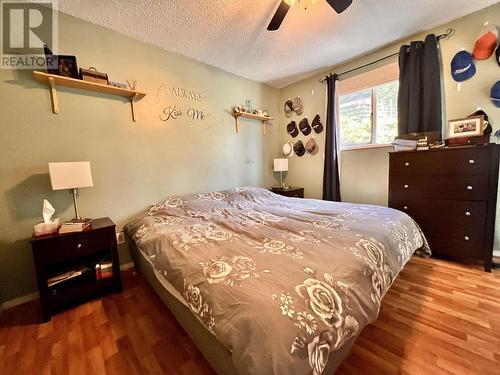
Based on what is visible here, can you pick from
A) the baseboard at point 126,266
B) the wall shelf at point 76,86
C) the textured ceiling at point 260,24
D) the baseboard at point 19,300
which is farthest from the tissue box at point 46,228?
the textured ceiling at point 260,24

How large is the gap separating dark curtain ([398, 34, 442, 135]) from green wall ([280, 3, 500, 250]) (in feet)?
0.45

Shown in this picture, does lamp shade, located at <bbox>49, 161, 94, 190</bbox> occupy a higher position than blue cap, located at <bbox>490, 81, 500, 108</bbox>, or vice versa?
blue cap, located at <bbox>490, 81, 500, 108</bbox>

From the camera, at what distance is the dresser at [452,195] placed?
1882 mm

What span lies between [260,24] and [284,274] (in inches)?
90.9

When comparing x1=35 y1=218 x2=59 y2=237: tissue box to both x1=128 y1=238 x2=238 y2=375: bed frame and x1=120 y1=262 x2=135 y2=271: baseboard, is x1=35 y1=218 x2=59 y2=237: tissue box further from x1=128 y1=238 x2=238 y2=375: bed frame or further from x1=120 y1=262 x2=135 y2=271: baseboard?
x1=128 y1=238 x2=238 y2=375: bed frame

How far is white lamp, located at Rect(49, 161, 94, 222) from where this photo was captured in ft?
5.15

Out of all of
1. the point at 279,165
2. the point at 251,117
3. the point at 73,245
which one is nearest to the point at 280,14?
the point at 251,117

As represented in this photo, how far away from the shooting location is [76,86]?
188 cm

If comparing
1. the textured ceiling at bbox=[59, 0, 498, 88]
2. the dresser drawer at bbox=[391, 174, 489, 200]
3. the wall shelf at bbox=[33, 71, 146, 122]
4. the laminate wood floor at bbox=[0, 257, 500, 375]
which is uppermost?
the textured ceiling at bbox=[59, 0, 498, 88]

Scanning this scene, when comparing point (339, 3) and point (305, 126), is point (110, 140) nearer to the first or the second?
point (339, 3)

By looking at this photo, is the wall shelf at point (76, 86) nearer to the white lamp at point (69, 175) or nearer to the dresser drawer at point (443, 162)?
the white lamp at point (69, 175)

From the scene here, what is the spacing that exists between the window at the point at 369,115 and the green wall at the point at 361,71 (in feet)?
0.63

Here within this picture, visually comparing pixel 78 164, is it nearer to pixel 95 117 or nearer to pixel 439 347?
pixel 95 117

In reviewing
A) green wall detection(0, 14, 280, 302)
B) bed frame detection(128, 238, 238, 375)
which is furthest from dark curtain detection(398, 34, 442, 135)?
bed frame detection(128, 238, 238, 375)
